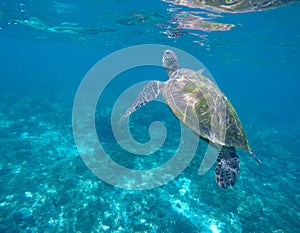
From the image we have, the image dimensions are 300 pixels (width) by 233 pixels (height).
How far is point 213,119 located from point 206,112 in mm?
359

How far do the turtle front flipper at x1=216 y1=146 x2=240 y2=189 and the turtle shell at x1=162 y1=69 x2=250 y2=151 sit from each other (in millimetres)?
580

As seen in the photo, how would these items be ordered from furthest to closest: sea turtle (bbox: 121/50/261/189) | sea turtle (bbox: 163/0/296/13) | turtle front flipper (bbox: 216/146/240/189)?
sea turtle (bbox: 163/0/296/13) < sea turtle (bbox: 121/50/261/189) < turtle front flipper (bbox: 216/146/240/189)

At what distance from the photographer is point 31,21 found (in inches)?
901

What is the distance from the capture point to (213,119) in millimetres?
6543

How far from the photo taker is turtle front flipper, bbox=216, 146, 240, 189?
5.99 meters

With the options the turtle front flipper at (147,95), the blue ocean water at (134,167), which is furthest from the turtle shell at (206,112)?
the blue ocean water at (134,167)

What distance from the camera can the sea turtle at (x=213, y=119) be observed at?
6262 millimetres

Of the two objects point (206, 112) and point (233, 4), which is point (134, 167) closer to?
point (206, 112)

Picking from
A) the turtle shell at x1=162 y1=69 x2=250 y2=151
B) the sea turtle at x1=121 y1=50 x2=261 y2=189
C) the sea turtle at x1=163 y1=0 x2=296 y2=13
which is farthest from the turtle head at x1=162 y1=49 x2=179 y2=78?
the sea turtle at x1=163 y1=0 x2=296 y2=13

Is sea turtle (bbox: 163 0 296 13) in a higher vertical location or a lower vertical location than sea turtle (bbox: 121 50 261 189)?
higher

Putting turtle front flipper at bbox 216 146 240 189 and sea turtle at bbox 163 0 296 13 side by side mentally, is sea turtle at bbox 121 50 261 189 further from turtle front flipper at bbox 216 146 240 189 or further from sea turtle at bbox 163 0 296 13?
sea turtle at bbox 163 0 296 13

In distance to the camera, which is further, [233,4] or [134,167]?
[233,4]

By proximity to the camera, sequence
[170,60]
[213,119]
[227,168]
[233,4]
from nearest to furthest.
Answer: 1. [227,168]
2. [213,119]
3. [170,60]
4. [233,4]

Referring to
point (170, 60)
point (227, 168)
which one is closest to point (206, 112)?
point (227, 168)
